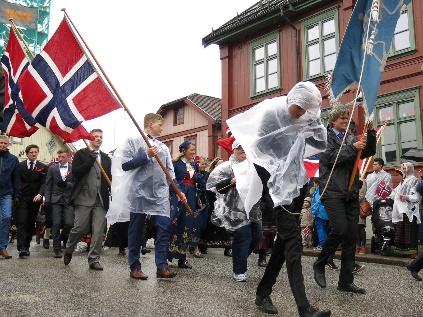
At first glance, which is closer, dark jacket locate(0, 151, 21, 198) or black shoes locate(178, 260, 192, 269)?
black shoes locate(178, 260, 192, 269)

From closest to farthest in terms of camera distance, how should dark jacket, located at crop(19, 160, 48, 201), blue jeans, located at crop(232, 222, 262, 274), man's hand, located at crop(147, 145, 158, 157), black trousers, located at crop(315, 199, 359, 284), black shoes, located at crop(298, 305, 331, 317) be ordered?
black shoes, located at crop(298, 305, 331, 317), black trousers, located at crop(315, 199, 359, 284), man's hand, located at crop(147, 145, 158, 157), blue jeans, located at crop(232, 222, 262, 274), dark jacket, located at crop(19, 160, 48, 201)

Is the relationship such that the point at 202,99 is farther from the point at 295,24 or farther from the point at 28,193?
the point at 28,193

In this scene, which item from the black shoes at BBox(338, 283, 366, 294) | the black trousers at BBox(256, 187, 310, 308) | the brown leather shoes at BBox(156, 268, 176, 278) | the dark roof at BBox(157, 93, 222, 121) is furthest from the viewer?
the dark roof at BBox(157, 93, 222, 121)

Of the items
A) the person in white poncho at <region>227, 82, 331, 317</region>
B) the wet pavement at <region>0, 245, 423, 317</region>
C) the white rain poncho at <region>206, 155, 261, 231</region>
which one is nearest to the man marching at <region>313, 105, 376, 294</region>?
the wet pavement at <region>0, 245, 423, 317</region>

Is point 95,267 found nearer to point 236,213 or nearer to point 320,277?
point 236,213

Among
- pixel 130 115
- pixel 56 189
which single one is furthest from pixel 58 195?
pixel 130 115

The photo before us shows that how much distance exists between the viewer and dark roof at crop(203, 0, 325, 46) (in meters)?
17.9

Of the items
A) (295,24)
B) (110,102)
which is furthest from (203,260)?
(295,24)

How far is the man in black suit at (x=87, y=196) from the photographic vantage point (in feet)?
24.2

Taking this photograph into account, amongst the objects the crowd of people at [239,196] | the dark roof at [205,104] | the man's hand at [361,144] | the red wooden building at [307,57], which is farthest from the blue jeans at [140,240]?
the dark roof at [205,104]

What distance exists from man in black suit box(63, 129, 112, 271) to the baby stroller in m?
5.26

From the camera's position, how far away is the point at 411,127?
47.6ft

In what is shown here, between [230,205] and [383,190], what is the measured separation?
5023 millimetres

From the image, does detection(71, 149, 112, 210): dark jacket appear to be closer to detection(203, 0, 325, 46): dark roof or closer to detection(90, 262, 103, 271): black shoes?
detection(90, 262, 103, 271): black shoes
